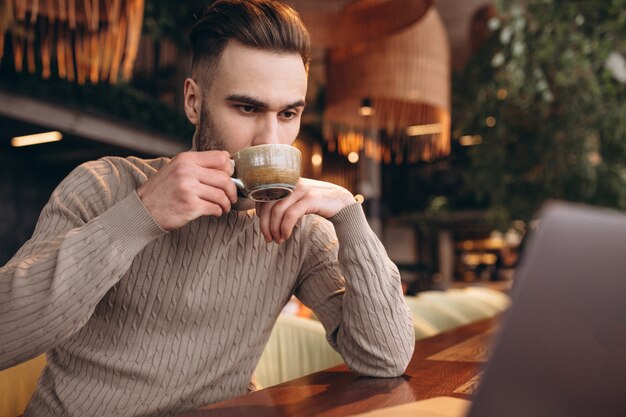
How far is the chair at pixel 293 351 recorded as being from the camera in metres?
1.85

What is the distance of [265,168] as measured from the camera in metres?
1.02

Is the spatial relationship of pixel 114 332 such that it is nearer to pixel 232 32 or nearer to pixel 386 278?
pixel 386 278

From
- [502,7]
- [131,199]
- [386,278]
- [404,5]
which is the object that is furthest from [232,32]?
[502,7]

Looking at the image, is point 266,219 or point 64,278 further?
point 266,219

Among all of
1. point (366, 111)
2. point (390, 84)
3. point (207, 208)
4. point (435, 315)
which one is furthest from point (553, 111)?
point (207, 208)

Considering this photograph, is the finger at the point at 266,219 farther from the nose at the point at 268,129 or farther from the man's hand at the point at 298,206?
the nose at the point at 268,129

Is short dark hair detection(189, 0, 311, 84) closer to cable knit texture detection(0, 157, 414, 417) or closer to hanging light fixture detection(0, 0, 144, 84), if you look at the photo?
cable knit texture detection(0, 157, 414, 417)

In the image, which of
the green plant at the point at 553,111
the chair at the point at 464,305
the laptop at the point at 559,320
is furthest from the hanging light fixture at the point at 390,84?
the laptop at the point at 559,320

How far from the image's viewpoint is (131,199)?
3.22 feet

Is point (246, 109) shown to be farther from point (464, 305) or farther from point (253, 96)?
point (464, 305)

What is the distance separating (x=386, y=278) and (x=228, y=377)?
46cm

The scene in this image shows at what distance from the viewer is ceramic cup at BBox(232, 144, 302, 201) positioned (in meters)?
1.03

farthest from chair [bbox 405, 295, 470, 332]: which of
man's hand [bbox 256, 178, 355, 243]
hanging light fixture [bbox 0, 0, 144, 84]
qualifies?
hanging light fixture [bbox 0, 0, 144, 84]

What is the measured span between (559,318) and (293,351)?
154cm
